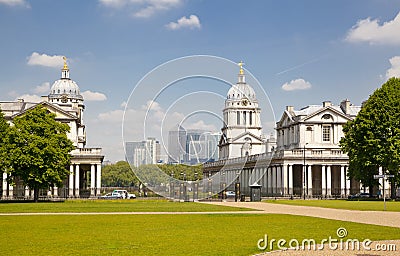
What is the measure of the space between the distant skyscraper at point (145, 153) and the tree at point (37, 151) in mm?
10213

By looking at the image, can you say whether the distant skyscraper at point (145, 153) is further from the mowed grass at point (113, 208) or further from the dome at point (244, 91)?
the dome at point (244, 91)

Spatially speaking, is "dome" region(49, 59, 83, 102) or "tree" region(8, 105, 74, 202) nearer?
"tree" region(8, 105, 74, 202)

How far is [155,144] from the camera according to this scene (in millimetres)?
62531

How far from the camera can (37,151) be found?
221 feet

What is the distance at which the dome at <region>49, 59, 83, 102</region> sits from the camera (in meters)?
141

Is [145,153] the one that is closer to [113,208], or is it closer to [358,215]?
[113,208]

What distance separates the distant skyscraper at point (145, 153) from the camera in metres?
56.7

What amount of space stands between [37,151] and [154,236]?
46682 millimetres

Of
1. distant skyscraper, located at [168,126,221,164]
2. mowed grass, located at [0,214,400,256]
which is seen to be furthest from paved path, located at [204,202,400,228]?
distant skyscraper, located at [168,126,221,164]

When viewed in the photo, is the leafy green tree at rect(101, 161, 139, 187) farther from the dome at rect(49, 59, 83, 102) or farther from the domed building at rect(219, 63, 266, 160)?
the dome at rect(49, 59, 83, 102)

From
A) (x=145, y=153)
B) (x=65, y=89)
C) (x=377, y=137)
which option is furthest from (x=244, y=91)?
(x=65, y=89)

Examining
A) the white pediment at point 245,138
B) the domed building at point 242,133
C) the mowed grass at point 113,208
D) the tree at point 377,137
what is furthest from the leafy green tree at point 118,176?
the mowed grass at point 113,208

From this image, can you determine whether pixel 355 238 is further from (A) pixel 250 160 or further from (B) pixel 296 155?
(A) pixel 250 160

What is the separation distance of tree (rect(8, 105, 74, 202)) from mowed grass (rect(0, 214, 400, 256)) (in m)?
37.7
